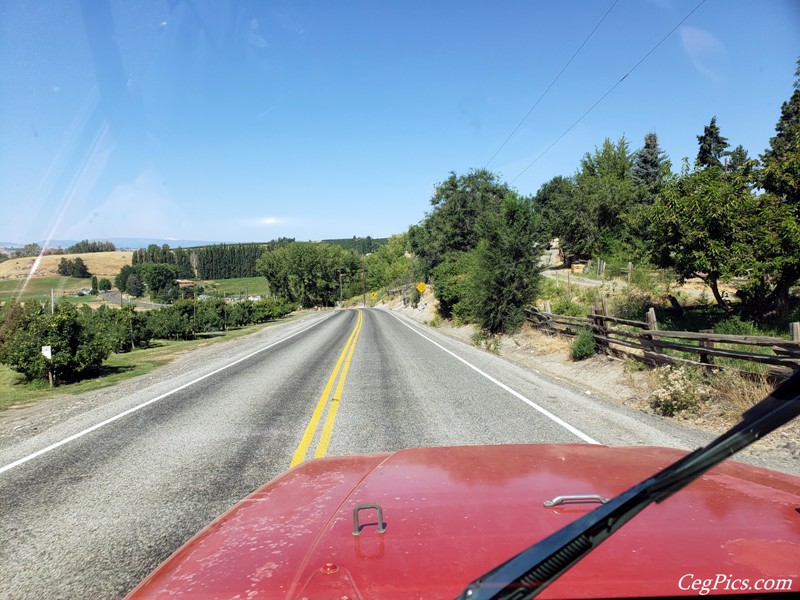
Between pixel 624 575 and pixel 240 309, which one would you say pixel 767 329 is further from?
pixel 240 309

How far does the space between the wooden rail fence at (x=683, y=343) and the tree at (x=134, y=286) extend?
64.8 meters

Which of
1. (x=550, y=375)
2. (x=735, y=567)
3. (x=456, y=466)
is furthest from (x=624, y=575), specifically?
(x=550, y=375)

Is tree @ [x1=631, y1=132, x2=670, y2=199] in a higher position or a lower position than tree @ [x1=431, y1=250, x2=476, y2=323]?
higher

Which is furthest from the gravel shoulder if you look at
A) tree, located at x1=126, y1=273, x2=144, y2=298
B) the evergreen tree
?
tree, located at x1=126, y1=273, x2=144, y2=298

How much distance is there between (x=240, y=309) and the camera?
44.7 meters

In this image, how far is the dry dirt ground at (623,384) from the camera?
603cm

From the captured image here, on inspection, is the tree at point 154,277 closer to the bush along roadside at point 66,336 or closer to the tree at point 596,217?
the bush along roadside at point 66,336

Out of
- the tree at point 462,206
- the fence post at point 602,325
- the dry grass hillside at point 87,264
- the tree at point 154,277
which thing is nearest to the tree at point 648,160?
the tree at point 462,206

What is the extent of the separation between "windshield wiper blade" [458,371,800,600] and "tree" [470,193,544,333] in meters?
20.4

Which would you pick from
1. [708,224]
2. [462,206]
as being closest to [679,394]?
[708,224]

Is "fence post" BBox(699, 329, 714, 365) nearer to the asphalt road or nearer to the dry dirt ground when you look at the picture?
the dry dirt ground

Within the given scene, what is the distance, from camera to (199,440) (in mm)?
6559

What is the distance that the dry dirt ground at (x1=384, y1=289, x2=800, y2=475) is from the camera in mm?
6027

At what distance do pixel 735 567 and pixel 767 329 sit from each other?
17.7 metres
